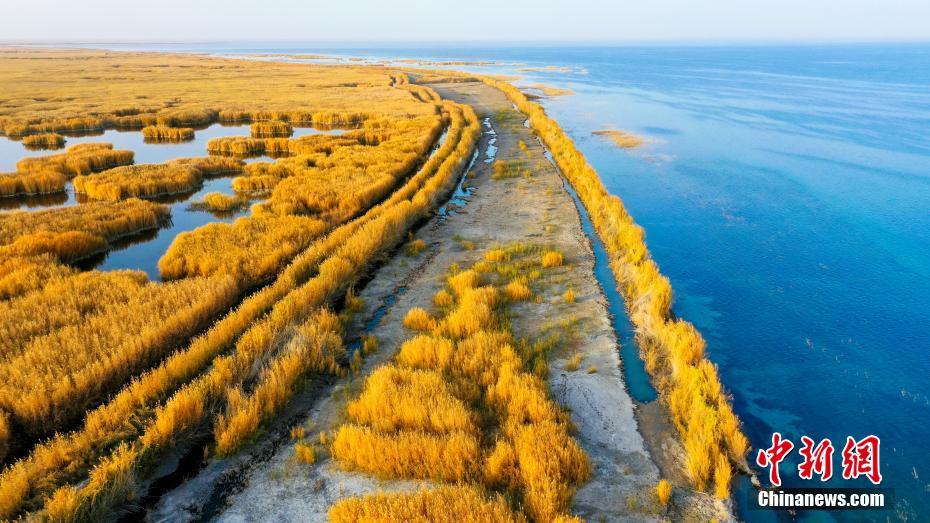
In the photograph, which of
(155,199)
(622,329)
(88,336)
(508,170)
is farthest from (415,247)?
(155,199)

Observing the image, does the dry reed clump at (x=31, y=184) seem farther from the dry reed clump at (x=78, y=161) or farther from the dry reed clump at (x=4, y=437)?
the dry reed clump at (x=4, y=437)

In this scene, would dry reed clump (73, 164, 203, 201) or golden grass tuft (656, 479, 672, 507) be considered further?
dry reed clump (73, 164, 203, 201)

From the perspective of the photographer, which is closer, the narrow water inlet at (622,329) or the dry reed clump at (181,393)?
the dry reed clump at (181,393)

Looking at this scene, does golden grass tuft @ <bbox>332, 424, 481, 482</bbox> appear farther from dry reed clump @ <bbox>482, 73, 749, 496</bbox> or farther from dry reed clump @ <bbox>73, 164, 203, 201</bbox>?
dry reed clump @ <bbox>73, 164, 203, 201</bbox>

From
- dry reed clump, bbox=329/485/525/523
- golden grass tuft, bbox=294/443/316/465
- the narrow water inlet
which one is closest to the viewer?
dry reed clump, bbox=329/485/525/523

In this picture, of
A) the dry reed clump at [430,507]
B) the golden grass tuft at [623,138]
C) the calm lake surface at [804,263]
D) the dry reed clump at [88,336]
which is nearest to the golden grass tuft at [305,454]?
the dry reed clump at [430,507]

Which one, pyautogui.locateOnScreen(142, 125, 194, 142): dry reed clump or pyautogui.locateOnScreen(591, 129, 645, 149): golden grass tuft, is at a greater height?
pyautogui.locateOnScreen(591, 129, 645, 149): golden grass tuft

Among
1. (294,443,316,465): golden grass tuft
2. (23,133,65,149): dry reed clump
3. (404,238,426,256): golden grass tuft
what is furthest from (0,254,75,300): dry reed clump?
(23,133,65,149): dry reed clump
